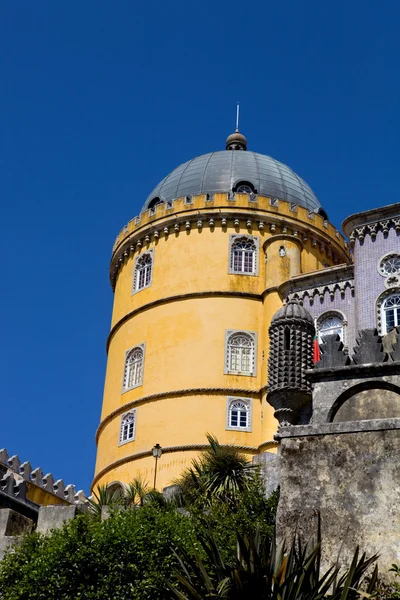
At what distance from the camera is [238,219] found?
37250 mm

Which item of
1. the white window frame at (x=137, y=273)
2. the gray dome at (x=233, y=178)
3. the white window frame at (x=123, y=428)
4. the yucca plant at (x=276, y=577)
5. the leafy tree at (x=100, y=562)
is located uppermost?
the gray dome at (x=233, y=178)

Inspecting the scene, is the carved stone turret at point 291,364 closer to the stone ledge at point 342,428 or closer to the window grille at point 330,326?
the window grille at point 330,326

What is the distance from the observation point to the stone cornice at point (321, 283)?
3259 centimetres

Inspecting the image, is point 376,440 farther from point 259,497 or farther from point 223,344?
point 223,344

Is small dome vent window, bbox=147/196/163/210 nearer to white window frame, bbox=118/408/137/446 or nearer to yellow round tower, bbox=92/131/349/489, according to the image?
yellow round tower, bbox=92/131/349/489

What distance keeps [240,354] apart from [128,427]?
16.0ft

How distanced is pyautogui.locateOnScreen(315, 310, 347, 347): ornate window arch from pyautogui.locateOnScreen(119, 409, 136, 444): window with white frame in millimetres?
7662

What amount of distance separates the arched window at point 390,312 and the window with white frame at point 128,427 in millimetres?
10123

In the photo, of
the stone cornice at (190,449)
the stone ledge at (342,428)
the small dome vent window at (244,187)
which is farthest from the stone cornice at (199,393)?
the stone ledge at (342,428)

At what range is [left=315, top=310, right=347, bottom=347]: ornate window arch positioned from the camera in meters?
31.9

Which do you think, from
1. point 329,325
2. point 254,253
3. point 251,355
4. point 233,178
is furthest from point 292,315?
point 233,178

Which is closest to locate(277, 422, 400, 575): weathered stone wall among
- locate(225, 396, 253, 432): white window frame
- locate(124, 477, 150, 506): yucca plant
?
locate(124, 477, 150, 506): yucca plant

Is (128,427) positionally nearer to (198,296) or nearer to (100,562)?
(198,296)

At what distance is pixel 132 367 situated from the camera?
36844 mm
